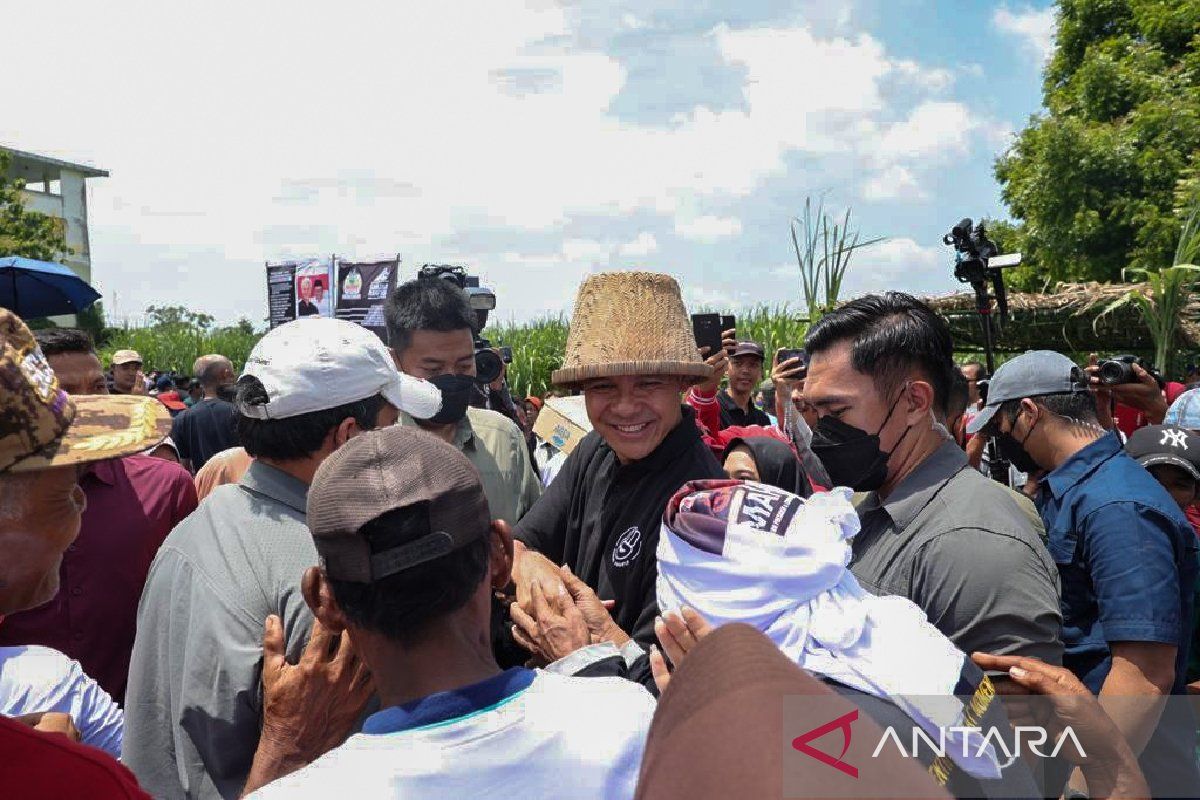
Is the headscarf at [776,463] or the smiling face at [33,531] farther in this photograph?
the headscarf at [776,463]

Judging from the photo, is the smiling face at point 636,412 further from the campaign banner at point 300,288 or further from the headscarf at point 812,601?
the campaign banner at point 300,288

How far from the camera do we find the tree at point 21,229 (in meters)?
23.2

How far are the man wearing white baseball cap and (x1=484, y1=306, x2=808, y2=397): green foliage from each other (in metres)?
11.9

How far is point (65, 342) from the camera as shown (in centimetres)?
432

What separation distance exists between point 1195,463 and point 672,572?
307 cm

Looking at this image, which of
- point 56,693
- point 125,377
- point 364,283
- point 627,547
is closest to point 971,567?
point 627,547

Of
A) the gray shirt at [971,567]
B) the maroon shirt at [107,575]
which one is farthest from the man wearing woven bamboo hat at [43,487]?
the gray shirt at [971,567]

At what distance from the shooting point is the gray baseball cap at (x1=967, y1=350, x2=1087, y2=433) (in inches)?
130

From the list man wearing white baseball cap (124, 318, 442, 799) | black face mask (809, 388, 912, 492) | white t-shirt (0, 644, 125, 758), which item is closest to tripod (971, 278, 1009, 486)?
black face mask (809, 388, 912, 492)

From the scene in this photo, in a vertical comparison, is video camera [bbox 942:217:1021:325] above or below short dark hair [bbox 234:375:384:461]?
above

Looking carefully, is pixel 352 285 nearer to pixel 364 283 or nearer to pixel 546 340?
pixel 364 283

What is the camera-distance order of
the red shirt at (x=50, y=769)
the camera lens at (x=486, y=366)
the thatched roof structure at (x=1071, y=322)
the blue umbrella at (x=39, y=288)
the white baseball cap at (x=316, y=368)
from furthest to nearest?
1. the thatched roof structure at (x=1071, y=322)
2. the blue umbrella at (x=39, y=288)
3. the camera lens at (x=486, y=366)
4. the white baseball cap at (x=316, y=368)
5. the red shirt at (x=50, y=769)

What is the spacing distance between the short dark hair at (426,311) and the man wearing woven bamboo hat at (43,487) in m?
2.05

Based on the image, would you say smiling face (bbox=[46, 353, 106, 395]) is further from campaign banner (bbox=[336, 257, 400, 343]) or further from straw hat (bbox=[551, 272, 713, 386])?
campaign banner (bbox=[336, 257, 400, 343])
